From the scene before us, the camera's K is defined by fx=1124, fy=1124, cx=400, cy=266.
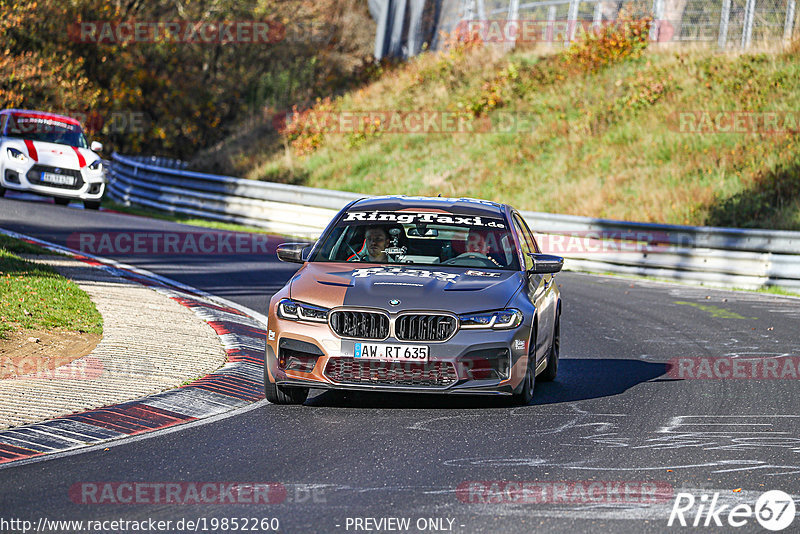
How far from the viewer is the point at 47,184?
2347 centimetres

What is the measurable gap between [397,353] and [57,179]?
17425mm

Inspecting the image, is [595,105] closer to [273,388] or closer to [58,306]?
[58,306]

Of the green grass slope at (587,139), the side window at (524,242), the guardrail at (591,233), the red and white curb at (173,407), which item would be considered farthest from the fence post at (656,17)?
the side window at (524,242)

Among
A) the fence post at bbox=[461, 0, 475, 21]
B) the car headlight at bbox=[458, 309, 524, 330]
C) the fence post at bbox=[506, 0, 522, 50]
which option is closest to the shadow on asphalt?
the car headlight at bbox=[458, 309, 524, 330]

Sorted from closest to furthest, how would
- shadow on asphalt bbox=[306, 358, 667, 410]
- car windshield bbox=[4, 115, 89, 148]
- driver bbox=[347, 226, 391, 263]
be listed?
shadow on asphalt bbox=[306, 358, 667, 410] < driver bbox=[347, 226, 391, 263] < car windshield bbox=[4, 115, 89, 148]

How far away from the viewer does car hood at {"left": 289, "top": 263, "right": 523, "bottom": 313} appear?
26.3 feet

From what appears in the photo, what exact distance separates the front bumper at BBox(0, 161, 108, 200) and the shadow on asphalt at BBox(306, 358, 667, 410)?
15.4m

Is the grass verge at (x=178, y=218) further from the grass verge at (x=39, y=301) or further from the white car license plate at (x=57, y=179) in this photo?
the grass verge at (x=39, y=301)

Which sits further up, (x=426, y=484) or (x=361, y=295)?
(x=361, y=295)

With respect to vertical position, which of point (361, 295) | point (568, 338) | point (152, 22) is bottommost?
point (568, 338)

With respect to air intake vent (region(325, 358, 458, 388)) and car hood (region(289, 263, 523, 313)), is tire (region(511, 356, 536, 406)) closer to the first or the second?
car hood (region(289, 263, 523, 313))

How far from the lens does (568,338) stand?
1262 centimetres

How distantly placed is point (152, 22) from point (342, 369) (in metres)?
33.2

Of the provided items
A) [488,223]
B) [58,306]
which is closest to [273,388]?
[488,223]
